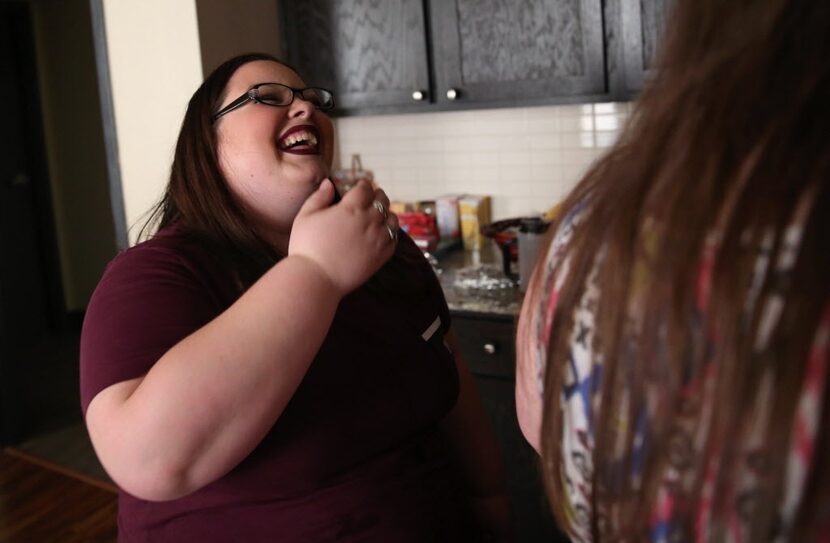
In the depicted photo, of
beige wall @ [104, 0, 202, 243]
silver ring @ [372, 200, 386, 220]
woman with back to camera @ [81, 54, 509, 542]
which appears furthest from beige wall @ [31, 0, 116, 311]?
silver ring @ [372, 200, 386, 220]

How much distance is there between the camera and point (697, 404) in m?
0.48

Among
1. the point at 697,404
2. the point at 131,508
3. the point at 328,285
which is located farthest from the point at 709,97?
the point at 131,508

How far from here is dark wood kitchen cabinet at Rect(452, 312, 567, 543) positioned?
7.47 feet

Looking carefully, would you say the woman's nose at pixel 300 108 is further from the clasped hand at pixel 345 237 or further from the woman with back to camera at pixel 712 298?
the woman with back to camera at pixel 712 298

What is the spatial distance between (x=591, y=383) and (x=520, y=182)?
7.75ft

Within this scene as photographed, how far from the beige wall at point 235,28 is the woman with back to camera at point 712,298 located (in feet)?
7.36

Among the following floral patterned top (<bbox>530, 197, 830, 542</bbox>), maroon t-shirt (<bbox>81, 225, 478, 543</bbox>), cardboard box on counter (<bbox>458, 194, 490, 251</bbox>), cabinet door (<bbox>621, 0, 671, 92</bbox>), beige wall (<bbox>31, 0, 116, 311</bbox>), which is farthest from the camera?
beige wall (<bbox>31, 0, 116, 311</bbox>)

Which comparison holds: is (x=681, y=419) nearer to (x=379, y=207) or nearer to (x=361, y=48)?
(x=379, y=207)

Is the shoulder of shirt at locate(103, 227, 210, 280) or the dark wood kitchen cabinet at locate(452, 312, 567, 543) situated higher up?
the shoulder of shirt at locate(103, 227, 210, 280)

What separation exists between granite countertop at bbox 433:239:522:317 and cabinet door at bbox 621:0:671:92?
652mm

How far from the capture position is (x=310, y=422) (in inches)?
40.9

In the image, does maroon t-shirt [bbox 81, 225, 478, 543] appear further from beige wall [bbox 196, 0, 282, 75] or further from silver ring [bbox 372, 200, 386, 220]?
beige wall [bbox 196, 0, 282, 75]

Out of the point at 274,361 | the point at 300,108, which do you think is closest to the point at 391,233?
the point at 274,361

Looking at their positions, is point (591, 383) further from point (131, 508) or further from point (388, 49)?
point (388, 49)
